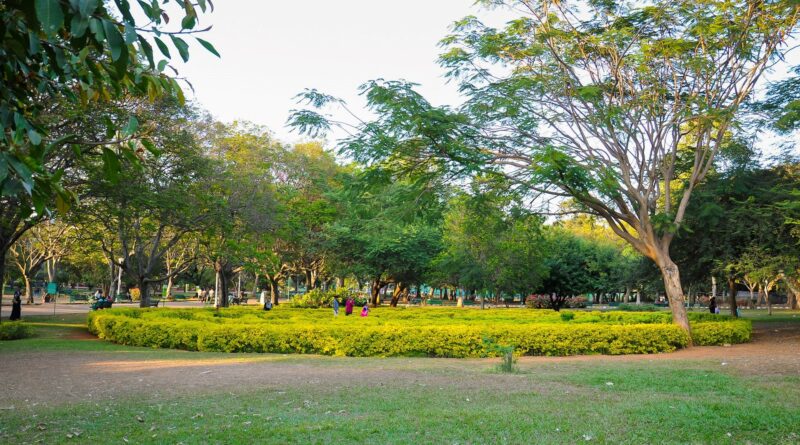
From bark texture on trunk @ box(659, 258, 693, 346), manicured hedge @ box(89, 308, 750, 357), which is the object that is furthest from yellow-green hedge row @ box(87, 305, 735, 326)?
manicured hedge @ box(89, 308, 750, 357)

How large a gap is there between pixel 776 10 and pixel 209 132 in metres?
24.4

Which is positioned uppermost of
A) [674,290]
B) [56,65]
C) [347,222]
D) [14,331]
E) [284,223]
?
[347,222]

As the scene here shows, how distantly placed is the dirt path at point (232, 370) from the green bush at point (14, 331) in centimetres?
403

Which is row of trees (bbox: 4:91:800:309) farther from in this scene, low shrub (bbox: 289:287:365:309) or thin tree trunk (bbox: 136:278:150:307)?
low shrub (bbox: 289:287:365:309)

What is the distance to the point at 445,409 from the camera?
8023 millimetres

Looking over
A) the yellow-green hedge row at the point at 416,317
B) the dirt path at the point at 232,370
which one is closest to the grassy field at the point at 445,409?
the dirt path at the point at 232,370

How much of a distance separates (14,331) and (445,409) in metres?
17.3

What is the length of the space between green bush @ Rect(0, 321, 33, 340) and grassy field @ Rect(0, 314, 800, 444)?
393 inches

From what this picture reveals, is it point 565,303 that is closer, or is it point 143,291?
point 143,291

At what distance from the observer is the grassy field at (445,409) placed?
6578 mm

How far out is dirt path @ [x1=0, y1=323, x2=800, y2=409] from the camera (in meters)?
10.2

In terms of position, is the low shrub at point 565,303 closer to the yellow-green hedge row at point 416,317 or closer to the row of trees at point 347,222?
the row of trees at point 347,222

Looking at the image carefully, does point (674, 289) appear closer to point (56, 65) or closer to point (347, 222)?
point (56, 65)

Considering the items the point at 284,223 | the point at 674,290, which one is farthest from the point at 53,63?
the point at 284,223
